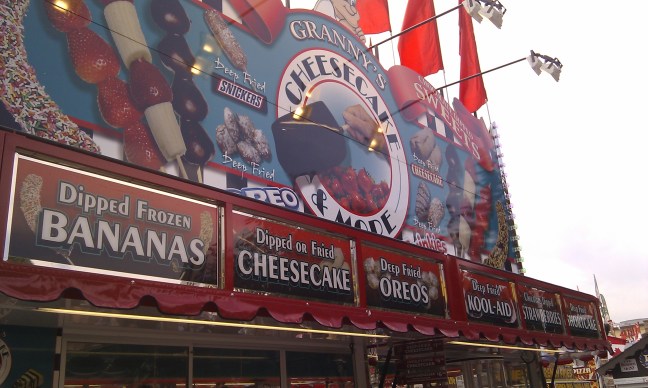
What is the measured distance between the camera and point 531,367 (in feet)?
43.6

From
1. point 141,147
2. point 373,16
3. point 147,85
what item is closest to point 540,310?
point 141,147

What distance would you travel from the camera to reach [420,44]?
14.5m

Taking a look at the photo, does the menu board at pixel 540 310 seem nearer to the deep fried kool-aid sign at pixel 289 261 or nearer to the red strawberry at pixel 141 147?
the deep fried kool-aid sign at pixel 289 261

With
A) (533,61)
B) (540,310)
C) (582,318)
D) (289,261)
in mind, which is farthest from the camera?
(533,61)

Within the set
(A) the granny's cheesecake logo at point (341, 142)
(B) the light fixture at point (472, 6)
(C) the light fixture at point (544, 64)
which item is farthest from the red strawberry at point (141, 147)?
(C) the light fixture at point (544, 64)

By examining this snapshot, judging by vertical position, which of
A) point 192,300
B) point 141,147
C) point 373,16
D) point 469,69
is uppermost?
point 469,69

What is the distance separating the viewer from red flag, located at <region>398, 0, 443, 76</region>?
47.1 feet

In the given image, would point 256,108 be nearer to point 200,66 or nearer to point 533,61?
point 200,66

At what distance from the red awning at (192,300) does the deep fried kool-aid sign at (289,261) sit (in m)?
0.15

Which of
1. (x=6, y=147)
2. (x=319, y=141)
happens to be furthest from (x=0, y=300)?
(x=319, y=141)

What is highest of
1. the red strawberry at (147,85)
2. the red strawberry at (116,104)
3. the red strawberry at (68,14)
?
the red strawberry at (68,14)

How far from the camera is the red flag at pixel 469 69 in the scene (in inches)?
647

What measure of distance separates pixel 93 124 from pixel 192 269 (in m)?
2.74

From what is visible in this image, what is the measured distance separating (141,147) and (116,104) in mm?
579
